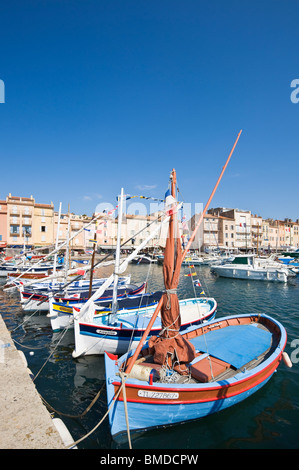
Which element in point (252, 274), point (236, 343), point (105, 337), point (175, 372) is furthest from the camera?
point (252, 274)

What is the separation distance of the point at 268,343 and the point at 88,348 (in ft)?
27.3

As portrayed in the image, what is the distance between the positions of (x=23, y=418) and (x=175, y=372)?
439cm

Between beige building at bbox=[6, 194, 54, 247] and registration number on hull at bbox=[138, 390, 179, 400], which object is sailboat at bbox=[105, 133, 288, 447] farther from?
beige building at bbox=[6, 194, 54, 247]

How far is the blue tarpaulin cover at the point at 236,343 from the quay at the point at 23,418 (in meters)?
5.65

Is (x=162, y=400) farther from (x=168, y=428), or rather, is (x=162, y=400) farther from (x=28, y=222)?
(x=28, y=222)

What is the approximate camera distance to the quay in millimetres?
4305

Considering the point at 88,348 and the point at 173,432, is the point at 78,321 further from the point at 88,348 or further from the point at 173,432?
the point at 173,432

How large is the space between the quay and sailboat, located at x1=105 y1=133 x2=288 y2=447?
5.64ft

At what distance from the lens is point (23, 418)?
192 inches

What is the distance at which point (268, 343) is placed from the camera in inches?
400

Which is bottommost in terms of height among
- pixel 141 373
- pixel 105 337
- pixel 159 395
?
pixel 105 337

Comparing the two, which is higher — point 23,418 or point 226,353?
point 23,418

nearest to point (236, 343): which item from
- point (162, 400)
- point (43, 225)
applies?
point (162, 400)
